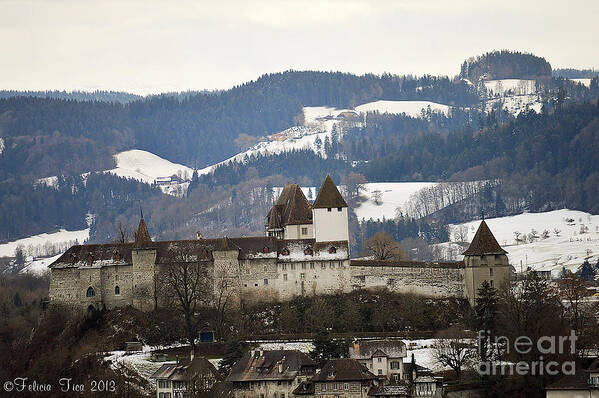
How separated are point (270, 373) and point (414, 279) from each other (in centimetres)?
2003

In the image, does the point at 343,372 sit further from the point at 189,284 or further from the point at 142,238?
the point at 142,238

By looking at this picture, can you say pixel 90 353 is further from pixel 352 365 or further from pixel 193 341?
pixel 352 365

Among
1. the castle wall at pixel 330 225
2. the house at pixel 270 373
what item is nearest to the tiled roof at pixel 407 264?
the castle wall at pixel 330 225

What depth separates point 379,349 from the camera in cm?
8106

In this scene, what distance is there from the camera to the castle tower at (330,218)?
100m

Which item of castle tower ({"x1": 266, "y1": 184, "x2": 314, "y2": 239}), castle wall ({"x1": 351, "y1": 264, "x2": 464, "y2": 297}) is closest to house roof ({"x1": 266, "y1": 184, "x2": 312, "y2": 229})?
castle tower ({"x1": 266, "y1": 184, "x2": 314, "y2": 239})

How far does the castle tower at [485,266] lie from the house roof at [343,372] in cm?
1766

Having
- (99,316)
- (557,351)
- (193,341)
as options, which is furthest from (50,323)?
(557,351)

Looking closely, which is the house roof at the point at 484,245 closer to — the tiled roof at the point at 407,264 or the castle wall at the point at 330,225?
the tiled roof at the point at 407,264

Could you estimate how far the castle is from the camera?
314ft

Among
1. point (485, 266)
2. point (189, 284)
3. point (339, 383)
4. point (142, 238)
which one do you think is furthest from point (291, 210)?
point (339, 383)

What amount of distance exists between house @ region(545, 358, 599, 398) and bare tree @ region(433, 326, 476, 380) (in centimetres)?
1080

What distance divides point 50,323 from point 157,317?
8019 millimetres

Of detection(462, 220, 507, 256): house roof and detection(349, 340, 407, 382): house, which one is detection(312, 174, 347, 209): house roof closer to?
detection(462, 220, 507, 256): house roof
